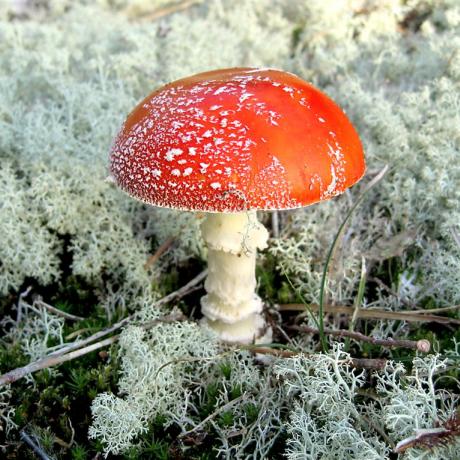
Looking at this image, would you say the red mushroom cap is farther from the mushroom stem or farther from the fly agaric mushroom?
the mushroom stem

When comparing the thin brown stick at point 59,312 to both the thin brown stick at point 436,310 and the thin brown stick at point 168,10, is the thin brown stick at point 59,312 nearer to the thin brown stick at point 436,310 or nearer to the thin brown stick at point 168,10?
the thin brown stick at point 436,310

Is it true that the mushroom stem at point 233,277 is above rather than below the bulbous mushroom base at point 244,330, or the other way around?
above

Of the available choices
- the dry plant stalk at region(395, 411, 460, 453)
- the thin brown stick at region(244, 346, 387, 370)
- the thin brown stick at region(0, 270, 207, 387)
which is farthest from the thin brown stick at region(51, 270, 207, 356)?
the dry plant stalk at region(395, 411, 460, 453)

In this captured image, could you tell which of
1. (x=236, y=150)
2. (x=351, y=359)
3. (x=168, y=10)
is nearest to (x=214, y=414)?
(x=351, y=359)

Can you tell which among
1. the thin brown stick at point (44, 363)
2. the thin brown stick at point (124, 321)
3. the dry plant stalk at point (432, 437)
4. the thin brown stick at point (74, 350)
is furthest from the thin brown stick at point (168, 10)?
the dry plant stalk at point (432, 437)

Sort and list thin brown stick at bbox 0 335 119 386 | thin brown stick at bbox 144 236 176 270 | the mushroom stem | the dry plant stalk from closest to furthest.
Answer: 1. the dry plant stalk
2. thin brown stick at bbox 0 335 119 386
3. the mushroom stem
4. thin brown stick at bbox 144 236 176 270

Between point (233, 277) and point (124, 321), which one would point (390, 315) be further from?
point (124, 321)

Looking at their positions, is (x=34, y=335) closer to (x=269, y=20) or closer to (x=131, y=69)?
(x=131, y=69)
